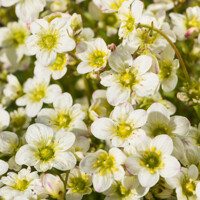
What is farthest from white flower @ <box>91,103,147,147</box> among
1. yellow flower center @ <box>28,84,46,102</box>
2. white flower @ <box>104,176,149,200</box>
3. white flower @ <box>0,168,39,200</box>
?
yellow flower center @ <box>28,84,46,102</box>

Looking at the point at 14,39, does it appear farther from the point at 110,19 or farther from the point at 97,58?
the point at 97,58

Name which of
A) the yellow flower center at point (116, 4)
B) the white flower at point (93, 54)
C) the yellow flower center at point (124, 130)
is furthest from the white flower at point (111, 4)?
the yellow flower center at point (124, 130)

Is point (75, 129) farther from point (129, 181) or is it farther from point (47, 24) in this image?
point (47, 24)

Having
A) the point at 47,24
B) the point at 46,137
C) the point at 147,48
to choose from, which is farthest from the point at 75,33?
the point at 46,137

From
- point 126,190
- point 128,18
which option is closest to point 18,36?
point 128,18

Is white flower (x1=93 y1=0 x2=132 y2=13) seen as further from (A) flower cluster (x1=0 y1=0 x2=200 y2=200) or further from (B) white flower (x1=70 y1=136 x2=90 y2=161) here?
(B) white flower (x1=70 y1=136 x2=90 y2=161)
